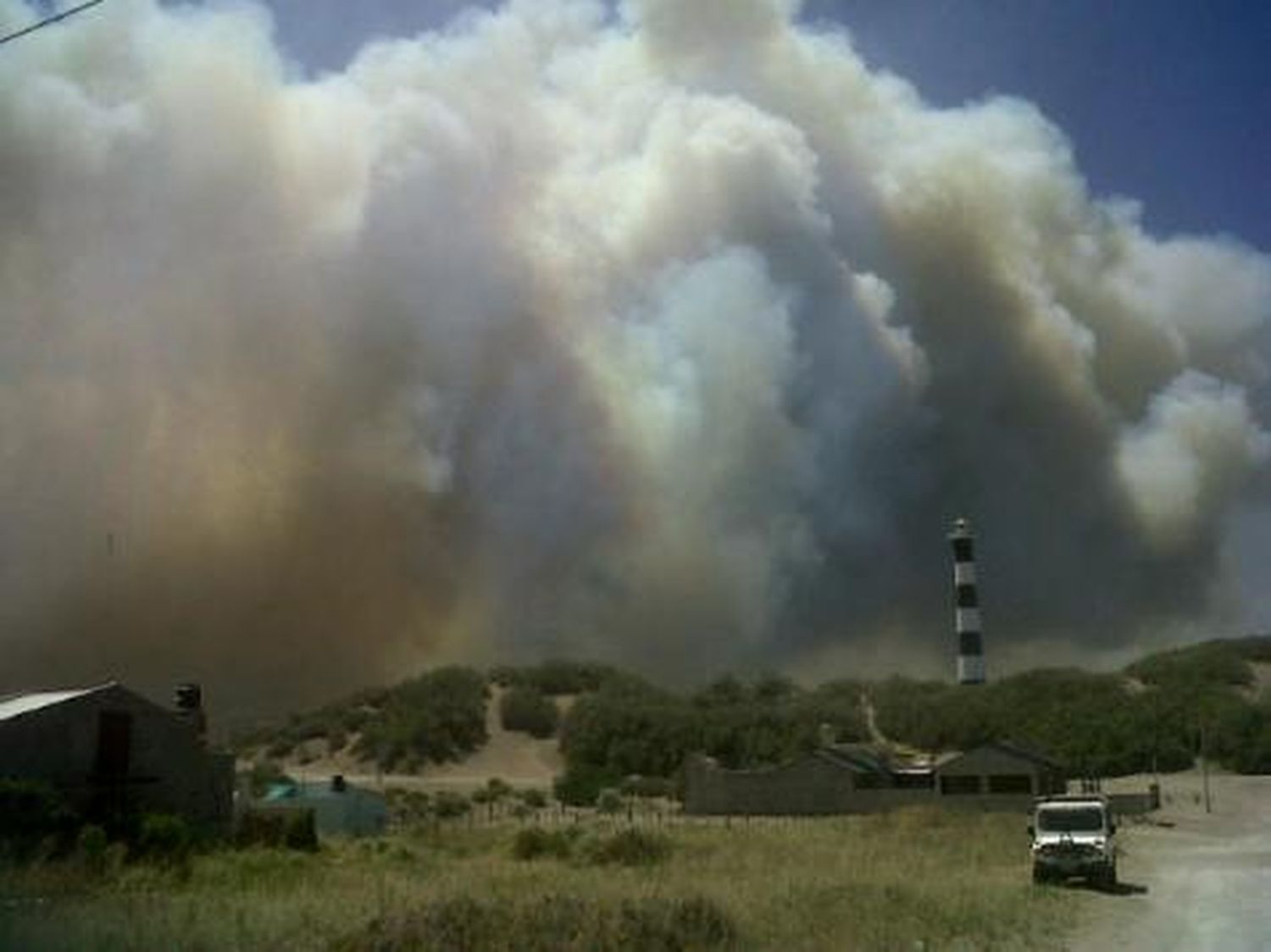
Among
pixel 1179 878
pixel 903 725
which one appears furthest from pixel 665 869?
pixel 903 725

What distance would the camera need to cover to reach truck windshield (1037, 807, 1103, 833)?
130 feet

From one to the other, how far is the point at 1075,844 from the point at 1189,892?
292 centimetres

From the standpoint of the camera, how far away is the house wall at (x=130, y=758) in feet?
160

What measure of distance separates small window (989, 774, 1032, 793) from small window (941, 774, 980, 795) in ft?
3.02

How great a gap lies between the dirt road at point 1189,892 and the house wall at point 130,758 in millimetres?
32155

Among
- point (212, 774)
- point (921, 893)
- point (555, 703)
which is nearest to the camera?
point (921, 893)

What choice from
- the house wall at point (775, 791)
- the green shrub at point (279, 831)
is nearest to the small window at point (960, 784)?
the house wall at point (775, 791)

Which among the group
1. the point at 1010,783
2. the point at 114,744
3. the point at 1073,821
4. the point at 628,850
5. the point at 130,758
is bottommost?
the point at 628,850

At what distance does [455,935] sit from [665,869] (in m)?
20.1

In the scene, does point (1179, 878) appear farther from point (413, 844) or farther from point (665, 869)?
point (413, 844)

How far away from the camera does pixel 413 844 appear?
5688 cm

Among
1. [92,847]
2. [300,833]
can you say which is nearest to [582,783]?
[300,833]

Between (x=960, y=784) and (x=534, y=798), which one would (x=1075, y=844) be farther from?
(x=534, y=798)

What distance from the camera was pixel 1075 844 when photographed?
38625 millimetres
